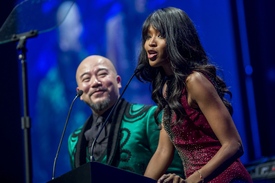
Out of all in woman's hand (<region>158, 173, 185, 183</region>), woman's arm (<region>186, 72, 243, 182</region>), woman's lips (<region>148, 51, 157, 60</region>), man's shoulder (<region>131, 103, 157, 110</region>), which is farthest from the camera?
man's shoulder (<region>131, 103, 157, 110</region>)

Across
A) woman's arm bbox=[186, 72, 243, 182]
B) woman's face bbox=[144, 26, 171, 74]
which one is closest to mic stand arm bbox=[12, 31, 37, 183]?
woman's face bbox=[144, 26, 171, 74]

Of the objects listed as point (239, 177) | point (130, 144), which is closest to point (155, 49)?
point (239, 177)

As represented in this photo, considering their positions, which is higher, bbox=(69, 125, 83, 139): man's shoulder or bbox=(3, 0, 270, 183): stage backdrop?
bbox=(3, 0, 270, 183): stage backdrop

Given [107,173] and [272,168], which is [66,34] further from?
[107,173]

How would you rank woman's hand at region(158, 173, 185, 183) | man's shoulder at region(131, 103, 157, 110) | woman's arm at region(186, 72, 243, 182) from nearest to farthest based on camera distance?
woman's hand at region(158, 173, 185, 183) < woman's arm at region(186, 72, 243, 182) < man's shoulder at region(131, 103, 157, 110)

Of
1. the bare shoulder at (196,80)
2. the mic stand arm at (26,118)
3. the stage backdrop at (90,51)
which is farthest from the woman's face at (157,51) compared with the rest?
the stage backdrop at (90,51)

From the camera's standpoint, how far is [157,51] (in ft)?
7.52

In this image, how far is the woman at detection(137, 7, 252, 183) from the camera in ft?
7.06

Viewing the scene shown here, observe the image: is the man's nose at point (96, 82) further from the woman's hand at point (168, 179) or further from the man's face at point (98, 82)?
the woman's hand at point (168, 179)

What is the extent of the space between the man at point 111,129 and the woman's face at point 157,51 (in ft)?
3.93

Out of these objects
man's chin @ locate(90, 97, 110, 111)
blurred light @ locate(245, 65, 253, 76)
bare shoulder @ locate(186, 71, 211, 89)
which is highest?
blurred light @ locate(245, 65, 253, 76)

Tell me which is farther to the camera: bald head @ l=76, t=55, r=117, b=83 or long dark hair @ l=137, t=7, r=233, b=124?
bald head @ l=76, t=55, r=117, b=83

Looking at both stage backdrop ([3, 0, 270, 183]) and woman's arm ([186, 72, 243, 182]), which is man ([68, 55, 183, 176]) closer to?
stage backdrop ([3, 0, 270, 183])

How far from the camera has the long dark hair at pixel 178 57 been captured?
2254mm
